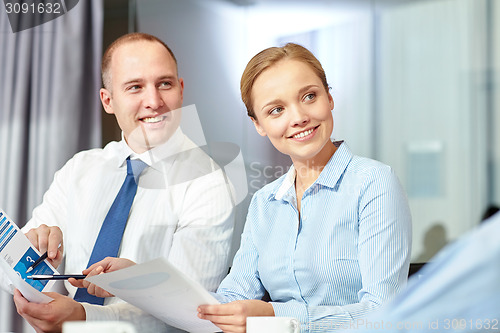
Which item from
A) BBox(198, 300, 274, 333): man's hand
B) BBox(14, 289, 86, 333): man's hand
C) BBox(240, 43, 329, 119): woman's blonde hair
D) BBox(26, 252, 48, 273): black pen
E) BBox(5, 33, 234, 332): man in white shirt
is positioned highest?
BBox(240, 43, 329, 119): woman's blonde hair

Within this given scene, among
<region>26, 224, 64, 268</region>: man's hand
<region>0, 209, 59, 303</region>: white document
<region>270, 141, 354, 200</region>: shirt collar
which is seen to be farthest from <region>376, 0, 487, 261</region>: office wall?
<region>0, 209, 59, 303</region>: white document

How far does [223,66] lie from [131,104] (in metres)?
0.83

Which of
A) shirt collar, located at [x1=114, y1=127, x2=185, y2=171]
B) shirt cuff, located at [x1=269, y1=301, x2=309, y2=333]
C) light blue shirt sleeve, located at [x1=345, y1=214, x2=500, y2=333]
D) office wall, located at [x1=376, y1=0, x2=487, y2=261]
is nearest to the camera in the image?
light blue shirt sleeve, located at [x1=345, y1=214, x2=500, y2=333]

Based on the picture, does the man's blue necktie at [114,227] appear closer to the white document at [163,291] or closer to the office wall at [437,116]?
the white document at [163,291]

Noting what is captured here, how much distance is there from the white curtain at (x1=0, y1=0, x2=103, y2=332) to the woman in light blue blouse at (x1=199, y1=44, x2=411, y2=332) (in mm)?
1125

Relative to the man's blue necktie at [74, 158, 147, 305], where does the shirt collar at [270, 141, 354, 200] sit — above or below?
above

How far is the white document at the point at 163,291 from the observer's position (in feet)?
3.05

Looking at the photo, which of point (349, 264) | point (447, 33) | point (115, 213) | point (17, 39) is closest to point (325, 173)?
point (349, 264)

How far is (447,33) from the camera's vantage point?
9.89 feet

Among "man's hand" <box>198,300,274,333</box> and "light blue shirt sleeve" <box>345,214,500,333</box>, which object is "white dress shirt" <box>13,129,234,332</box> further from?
"light blue shirt sleeve" <box>345,214,500,333</box>

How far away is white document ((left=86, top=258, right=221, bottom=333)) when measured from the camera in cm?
93

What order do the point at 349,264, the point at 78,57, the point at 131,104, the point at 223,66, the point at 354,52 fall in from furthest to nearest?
the point at 354,52 < the point at 223,66 < the point at 78,57 < the point at 131,104 < the point at 349,264

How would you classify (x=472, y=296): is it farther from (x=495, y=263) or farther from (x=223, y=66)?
(x=223, y=66)

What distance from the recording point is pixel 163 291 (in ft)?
3.32
